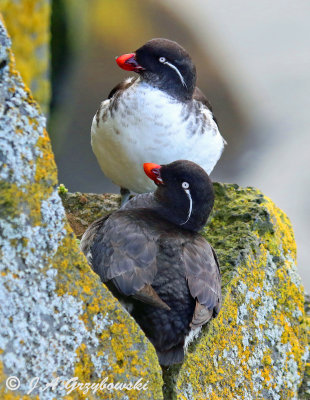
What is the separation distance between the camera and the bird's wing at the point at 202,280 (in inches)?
157

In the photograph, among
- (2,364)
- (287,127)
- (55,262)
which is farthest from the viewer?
(287,127)

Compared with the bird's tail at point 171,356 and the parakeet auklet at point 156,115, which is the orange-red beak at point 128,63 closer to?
the parakeet auklet at point 156,115

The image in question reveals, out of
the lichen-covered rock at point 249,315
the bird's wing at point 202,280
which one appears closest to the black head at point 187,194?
the bird's wing at point 202,280

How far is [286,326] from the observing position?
5152 mm

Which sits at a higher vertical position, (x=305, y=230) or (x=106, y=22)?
(x=106, y=22)

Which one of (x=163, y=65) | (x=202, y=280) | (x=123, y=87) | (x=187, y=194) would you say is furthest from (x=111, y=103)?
(x=202, y=280)

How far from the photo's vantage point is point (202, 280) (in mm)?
4180

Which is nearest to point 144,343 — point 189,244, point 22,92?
point 189,244

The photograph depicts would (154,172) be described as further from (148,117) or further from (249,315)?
(249,315)

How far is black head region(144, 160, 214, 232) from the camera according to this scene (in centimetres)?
474

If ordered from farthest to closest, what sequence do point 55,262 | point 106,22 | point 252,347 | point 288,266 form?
point 106,22, point 288,266, point 252,347, point 55,262

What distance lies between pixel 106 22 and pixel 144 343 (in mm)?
7757

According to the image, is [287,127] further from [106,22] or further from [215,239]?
[215,239]

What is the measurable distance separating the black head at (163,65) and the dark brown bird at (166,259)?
0.99 metres
